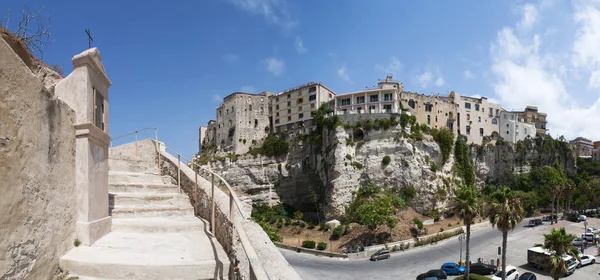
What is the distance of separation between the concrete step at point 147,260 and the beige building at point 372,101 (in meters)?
50.1

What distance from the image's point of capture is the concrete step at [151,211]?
7715 millimetres

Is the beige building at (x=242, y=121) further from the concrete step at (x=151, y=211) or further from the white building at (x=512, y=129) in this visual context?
the concrete step at (x=151, y=211)

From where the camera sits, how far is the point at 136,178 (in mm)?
10289

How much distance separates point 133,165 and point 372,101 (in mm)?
50605

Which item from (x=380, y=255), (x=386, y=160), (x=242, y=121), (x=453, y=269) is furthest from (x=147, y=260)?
(x=242, y=121)

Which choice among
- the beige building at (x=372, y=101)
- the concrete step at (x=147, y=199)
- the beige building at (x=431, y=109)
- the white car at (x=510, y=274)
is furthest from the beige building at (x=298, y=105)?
the concrete step at (x=147, y=199)

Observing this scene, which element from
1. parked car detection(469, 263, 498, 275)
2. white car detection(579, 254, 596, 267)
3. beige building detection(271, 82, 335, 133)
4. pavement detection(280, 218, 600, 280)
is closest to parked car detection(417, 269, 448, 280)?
pavement detection(280, 218, 600, 280)

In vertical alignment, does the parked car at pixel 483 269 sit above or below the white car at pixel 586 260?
above

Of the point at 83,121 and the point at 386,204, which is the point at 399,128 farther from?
the point at 83,121

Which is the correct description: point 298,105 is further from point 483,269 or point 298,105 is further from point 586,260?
point 586,260

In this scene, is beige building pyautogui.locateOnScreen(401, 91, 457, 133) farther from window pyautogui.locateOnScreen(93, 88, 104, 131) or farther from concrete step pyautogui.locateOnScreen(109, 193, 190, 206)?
window pyautogui.locateOnScreen(93, 88, 104, 131)

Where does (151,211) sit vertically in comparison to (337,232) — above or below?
above

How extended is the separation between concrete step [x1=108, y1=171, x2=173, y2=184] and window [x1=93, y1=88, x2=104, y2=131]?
2.85 meters

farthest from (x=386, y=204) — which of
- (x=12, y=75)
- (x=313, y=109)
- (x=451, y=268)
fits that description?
(x=12, y=75)
